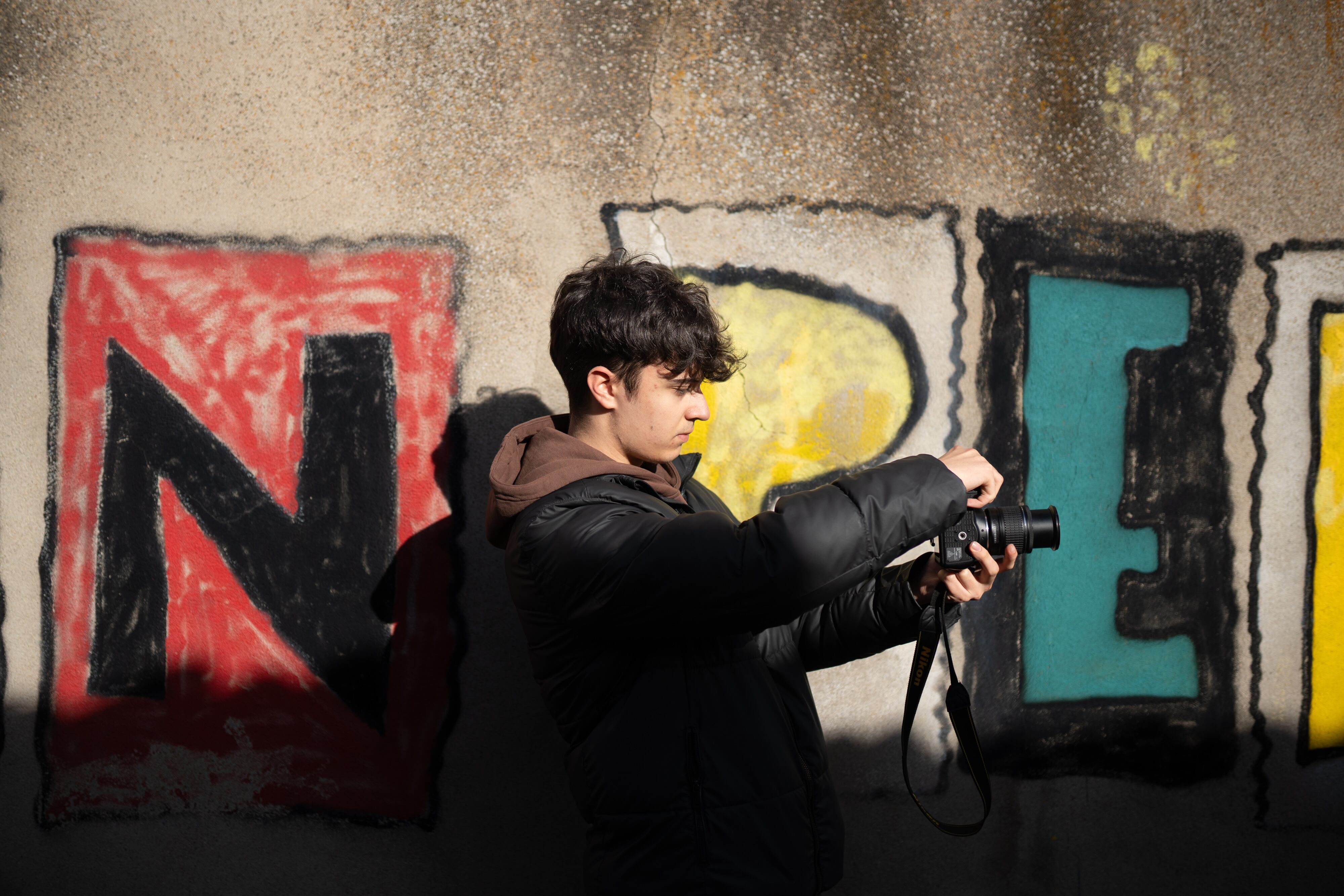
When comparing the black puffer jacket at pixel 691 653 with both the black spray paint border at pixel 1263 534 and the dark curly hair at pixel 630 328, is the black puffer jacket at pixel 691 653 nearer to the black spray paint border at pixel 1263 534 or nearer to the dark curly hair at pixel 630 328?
the dark curly hair at pixel 630 328

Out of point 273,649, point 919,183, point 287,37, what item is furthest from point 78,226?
point 919,183

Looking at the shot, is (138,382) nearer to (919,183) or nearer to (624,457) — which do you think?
(624,457)

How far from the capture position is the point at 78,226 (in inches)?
90.2

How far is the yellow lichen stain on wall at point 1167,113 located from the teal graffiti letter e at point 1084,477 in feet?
1.46

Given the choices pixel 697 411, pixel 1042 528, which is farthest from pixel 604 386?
pixel 1042 528

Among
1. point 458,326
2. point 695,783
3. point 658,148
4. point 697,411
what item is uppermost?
point 658,148

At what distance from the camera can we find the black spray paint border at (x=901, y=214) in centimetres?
232

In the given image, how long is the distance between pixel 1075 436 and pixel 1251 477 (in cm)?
63

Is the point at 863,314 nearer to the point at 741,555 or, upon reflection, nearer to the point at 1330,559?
the point at 741,555

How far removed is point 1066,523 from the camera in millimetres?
2441

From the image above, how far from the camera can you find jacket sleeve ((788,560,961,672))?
178cm

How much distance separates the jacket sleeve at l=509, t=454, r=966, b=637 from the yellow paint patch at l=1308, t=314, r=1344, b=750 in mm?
1970

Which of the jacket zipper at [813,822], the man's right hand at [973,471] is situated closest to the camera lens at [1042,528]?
the man's right hand at [973,471]

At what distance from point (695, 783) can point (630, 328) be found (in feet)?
3.10
